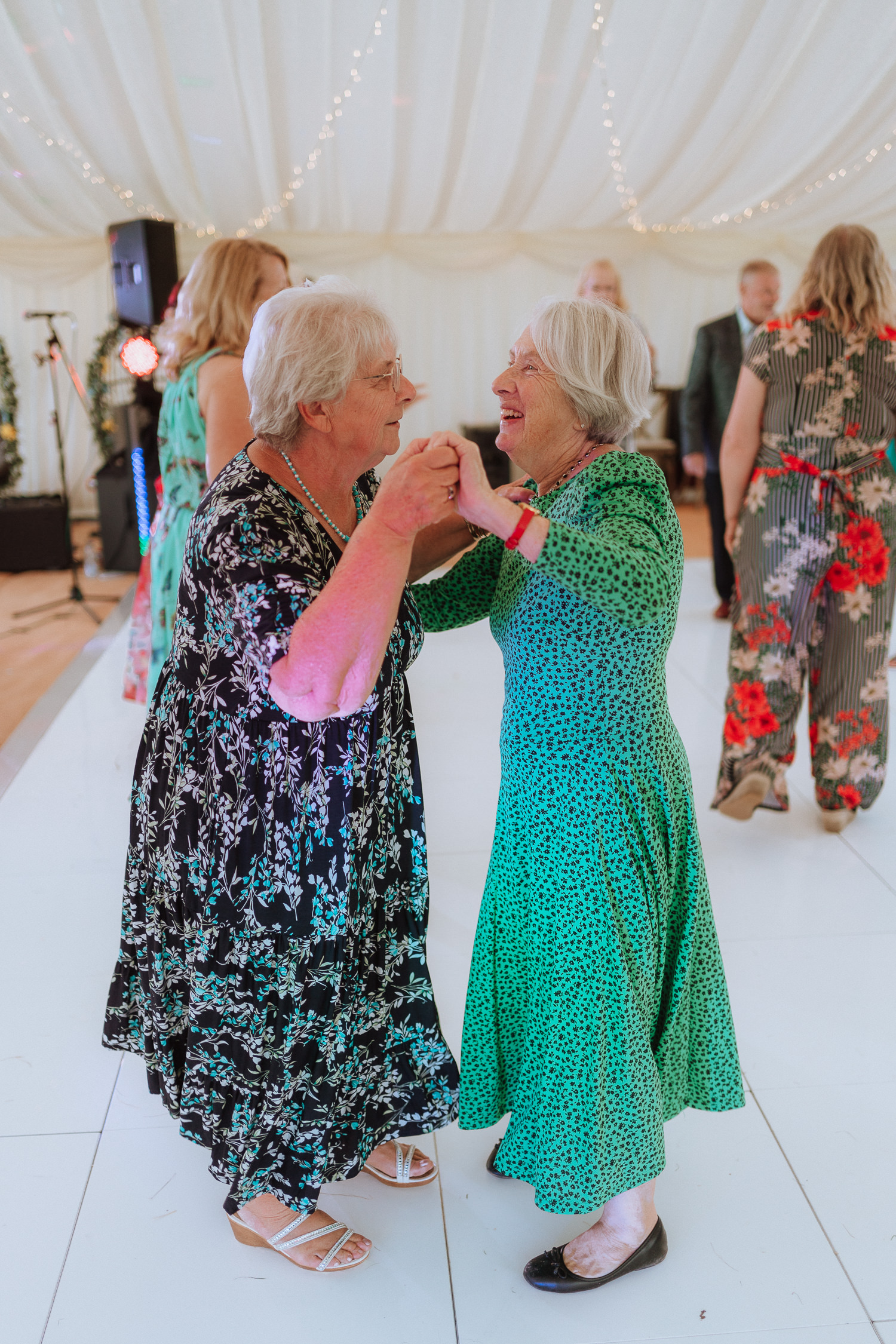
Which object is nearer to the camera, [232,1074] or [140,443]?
[232,1074]

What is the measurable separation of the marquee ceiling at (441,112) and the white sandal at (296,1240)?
5560 mm

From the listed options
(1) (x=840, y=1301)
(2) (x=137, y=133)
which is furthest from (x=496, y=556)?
(2) (x=137, y=133)

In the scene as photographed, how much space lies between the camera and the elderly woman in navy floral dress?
1.30 meters

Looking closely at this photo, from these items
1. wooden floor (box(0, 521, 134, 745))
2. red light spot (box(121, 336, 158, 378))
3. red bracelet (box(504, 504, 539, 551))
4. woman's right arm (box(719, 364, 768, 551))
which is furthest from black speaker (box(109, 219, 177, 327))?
red bracelet (box(504, 504, 539, 551))

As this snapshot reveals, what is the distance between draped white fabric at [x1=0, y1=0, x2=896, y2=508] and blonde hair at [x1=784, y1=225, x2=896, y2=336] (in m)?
1.80

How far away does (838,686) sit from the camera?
3268 millimetres

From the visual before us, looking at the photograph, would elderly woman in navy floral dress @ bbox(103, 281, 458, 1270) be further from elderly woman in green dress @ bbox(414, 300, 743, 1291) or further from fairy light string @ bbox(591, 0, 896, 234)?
fairy light string @ bbox(591, 0, 896, 234)

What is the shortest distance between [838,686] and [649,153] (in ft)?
20.0

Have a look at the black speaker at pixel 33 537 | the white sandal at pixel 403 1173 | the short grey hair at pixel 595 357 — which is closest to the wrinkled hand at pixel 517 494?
the short grey hair at pixel 595 357

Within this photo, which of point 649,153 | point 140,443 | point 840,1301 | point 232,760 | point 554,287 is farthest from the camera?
point 554,287

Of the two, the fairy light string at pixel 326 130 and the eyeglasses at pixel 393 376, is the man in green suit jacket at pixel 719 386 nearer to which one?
the fairy light string at pixel 326 130

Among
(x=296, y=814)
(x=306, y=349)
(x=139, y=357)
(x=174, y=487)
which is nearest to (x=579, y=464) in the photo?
(x=306, y=349)

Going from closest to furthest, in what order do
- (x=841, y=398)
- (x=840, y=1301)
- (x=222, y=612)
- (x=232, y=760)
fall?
(x=222, y=612), (x=232, y=760), (x=840, y=1301), (x=841, y=398)

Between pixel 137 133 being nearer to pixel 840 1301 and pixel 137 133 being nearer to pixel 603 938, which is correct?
pixel 603 938
